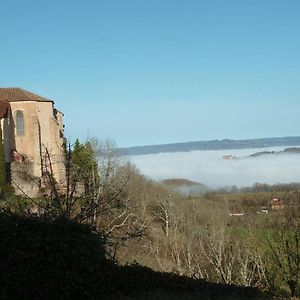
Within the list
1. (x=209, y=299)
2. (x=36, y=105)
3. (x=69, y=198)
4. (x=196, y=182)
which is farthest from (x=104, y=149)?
(x=209, y=299)

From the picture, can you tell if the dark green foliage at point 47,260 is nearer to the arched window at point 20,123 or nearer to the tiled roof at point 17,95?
the arched window at point 20,123

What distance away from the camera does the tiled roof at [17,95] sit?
51.7 m

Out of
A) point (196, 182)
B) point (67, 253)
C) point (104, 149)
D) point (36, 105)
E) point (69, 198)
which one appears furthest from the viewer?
point (196, 182)

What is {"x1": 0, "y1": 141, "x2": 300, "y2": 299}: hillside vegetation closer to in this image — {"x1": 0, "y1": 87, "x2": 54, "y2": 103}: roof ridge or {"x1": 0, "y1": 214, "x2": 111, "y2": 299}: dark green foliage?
{"x1": 0, "y1": 214, "x2": 111, "y2": 299}: dark green foliage

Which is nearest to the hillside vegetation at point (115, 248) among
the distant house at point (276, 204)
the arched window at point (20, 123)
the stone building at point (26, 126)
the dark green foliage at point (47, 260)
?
the dark green foliage at point (47, 260)

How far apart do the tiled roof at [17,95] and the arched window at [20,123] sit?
1489 mm

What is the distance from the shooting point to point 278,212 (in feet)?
76.5

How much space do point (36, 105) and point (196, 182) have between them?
29740 mm

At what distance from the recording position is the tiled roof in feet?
170

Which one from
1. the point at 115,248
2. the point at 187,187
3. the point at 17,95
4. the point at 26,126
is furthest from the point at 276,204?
the point at 187,187

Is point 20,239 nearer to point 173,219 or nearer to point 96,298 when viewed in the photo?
point 96,298

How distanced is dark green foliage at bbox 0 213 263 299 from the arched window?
144 feet

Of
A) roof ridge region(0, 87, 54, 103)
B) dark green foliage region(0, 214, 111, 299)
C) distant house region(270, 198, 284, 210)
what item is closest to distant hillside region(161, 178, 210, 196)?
roof ridge region(0, 87, 54, 103)

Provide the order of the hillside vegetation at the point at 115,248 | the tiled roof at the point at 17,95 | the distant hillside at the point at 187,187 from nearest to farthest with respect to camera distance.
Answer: the hillside vegetation at the point at 115,248 → the tiled roof at the point at 17,95 → the distant hillside at the point at 187,187
